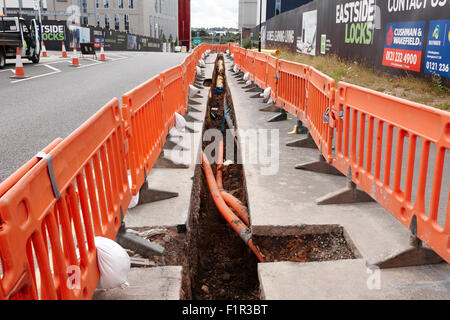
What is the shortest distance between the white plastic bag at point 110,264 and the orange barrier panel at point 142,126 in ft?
4.01

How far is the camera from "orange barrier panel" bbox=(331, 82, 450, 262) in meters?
2.90

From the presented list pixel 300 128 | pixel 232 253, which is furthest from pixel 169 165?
pixel 300 128

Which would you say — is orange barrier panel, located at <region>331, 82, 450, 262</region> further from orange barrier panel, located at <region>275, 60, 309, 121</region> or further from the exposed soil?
orange barrier panel, located at <region>275, 60, 309, 121</region>

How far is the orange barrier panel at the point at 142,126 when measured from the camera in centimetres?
405

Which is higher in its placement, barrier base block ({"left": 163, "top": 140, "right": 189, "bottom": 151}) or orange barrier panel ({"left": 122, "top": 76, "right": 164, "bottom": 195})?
orange barrier panel ({"left": 122, "top": 76, "right": 164, "bottom": 195})

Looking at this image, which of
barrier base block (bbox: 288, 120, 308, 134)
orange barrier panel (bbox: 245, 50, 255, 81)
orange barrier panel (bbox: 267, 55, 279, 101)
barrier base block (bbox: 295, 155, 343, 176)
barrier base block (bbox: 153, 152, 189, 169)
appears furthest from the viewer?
orange barrier panel (bbox: 245, 50, 255, 81)

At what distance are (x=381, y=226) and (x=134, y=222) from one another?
7.32 ft

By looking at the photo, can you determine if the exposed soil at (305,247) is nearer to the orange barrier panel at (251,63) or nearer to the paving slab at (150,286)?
the paving slab at (150,286)

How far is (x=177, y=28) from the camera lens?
109875mm

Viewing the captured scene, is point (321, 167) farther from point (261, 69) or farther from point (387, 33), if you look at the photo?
point (387, 33)

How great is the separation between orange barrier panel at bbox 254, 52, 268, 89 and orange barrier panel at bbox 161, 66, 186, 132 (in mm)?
3666

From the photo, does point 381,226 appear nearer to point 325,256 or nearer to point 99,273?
point 325,256

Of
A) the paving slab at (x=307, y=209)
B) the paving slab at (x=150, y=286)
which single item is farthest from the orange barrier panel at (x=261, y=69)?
the paving slab at (x=150, y=286)

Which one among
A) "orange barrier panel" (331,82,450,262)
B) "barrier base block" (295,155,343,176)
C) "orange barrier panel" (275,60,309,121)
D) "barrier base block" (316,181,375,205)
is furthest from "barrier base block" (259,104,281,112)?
"barrier base block" (316,181,375,205)
